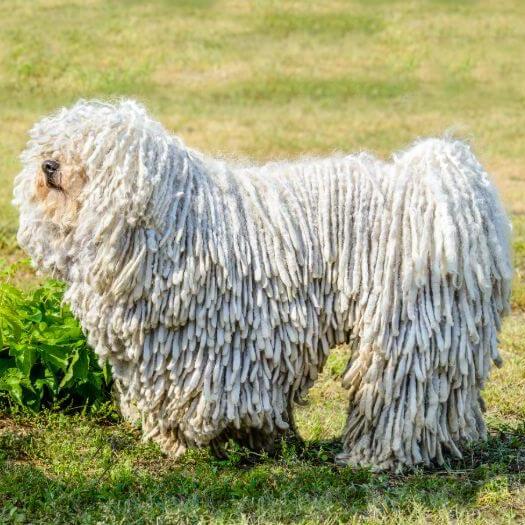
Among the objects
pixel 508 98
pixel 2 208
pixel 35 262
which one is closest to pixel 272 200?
pixel 35 262

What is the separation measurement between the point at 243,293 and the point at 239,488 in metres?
0.67

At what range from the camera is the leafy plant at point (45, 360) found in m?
4.50

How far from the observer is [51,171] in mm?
3775

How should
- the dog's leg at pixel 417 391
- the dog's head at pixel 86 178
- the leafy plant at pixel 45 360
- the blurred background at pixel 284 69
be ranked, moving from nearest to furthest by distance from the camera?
1. the dog's head at pixel 86 178
2. the dog's leg at pixel 417 391
3. the leafy plant at pixel 45 360
4. the blurred background at pixel 284 69

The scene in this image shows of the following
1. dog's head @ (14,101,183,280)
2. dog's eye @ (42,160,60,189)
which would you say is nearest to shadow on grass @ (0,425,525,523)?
dog's head @ (14,101,183,280)

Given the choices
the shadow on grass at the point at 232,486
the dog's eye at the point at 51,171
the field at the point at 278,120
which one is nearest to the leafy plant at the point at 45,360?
the field at the point at 278,120

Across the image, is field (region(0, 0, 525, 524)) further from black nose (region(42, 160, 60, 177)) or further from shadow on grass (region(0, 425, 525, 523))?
black nose (region(42, 160, 60, 177))

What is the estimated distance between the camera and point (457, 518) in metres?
3.60

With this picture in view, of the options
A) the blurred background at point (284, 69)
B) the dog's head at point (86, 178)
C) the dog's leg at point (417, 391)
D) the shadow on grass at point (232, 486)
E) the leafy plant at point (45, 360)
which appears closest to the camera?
the shadow on grass at point (232, 486)

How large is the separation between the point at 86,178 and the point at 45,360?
1.06 meters

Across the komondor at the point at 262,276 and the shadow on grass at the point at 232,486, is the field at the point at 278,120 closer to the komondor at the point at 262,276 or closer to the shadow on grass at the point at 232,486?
the shadow on grass at the point at 232,486

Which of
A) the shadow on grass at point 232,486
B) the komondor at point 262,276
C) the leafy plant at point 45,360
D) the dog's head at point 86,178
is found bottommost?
the shadow on grass at point 232,486

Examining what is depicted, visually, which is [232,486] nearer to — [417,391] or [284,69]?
[417,391]

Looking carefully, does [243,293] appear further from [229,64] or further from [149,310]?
[229,64]
